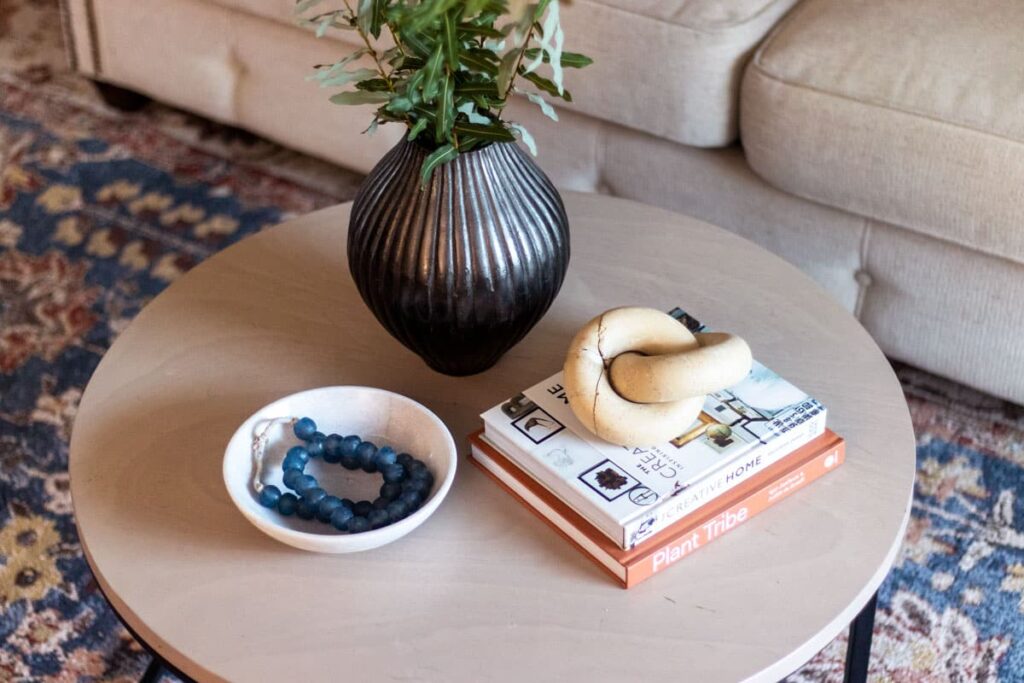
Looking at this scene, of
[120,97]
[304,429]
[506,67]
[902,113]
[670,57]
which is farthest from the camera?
[120,97]

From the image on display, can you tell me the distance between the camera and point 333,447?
34.7 inches

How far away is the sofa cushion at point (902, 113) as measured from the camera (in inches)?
47.6

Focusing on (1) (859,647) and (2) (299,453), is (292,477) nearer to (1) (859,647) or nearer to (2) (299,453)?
(2) (299,453)

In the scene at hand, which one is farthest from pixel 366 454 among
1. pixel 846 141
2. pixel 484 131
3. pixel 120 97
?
pixel 120 97

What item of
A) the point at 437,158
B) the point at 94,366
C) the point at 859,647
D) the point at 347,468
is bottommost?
the point at 94,366

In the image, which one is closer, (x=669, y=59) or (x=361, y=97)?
(x=361, y=97)

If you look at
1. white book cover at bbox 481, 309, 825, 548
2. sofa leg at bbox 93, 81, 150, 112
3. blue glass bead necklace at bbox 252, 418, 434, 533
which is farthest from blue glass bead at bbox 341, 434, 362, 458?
sofa leg at bbox 93, 81, 150, 112

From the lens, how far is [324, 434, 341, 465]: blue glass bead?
881 mm

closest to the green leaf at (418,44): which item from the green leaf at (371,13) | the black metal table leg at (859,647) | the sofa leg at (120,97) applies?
the green leaf at (371,13)

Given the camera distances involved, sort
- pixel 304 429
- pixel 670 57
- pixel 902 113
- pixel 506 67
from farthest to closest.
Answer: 1. pixel 670 57
2. pixel 902 113
3. pixel 304 429
4. pixel 506 67

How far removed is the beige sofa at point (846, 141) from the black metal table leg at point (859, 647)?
485 mm

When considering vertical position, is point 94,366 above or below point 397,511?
below

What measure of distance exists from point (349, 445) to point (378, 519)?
0.27 ft

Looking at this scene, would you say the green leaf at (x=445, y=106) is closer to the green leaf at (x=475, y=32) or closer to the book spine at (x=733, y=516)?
the green leaf at (x=475, y=32)
